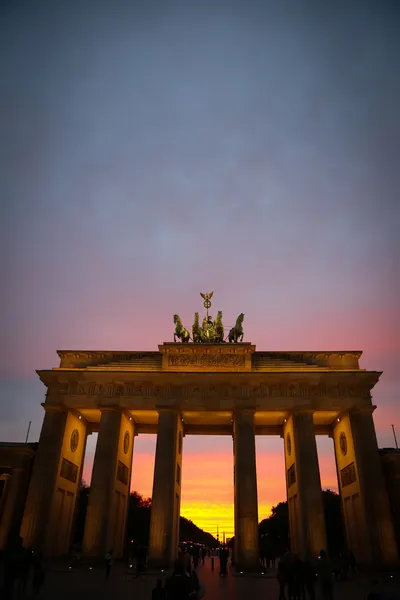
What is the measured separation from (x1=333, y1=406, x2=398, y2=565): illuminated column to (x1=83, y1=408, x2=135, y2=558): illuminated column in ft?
64.4

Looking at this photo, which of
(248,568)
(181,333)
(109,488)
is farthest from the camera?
(181,333)

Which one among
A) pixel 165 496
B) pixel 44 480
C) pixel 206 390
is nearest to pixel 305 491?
pixel 165 496

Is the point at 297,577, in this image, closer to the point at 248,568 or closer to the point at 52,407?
the point at 248,568

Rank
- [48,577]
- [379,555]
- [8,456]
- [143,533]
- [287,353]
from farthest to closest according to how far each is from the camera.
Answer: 1. [143,533]
2. [287,353]
3. [8,456]
4. [379,555]
5. [48,577]

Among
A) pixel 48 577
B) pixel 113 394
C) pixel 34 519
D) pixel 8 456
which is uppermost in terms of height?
pixel 113 394

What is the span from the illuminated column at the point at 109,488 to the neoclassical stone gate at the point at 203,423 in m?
0.08

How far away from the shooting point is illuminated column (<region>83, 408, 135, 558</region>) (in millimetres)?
31641

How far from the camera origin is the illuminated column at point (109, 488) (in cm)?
3164

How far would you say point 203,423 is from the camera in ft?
139

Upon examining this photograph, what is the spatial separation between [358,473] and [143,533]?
52992mm

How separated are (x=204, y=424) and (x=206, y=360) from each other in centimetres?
821

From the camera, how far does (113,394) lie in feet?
122

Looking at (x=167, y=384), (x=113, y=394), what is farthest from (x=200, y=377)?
(x=113, y=394)

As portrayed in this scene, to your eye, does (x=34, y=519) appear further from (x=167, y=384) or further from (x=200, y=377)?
(x=200, y=377)
